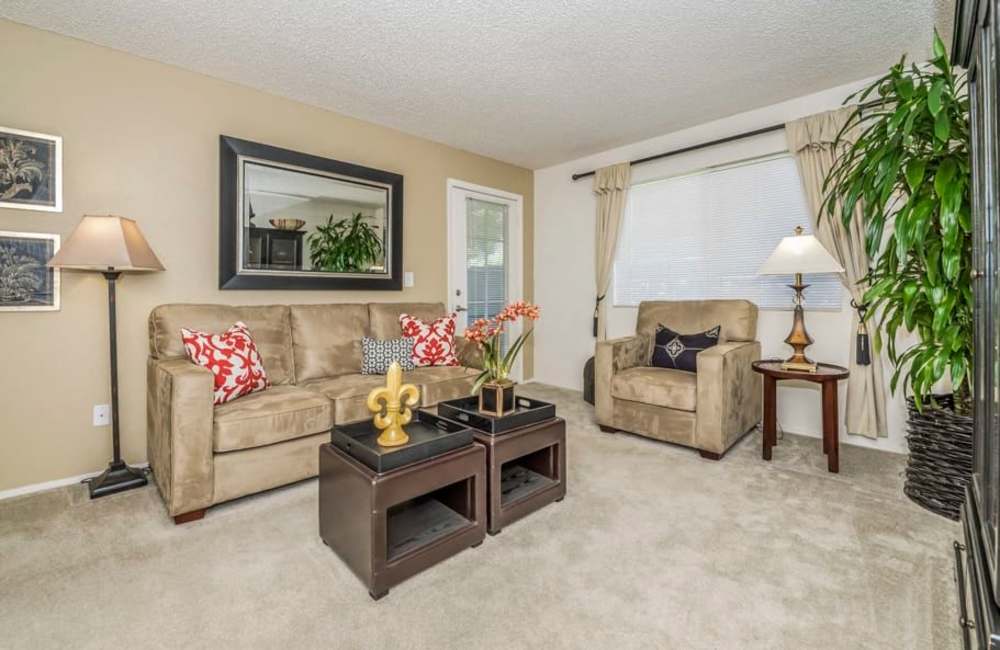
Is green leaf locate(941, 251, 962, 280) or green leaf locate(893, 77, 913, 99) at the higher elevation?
green leaf locate(893, 77, 913, 99)

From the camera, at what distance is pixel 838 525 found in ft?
6.81

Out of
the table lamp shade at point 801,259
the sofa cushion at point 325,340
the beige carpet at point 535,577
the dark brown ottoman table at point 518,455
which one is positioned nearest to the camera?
the beige carpet at point 535,577

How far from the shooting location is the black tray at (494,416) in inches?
80.9

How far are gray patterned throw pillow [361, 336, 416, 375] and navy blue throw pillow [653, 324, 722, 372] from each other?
1883 millimetres

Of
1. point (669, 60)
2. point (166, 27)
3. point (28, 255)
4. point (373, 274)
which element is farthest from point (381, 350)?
point (669, 60)

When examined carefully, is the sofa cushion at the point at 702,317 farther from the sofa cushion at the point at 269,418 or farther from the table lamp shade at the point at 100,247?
the table lamp shade at the point at 100,247

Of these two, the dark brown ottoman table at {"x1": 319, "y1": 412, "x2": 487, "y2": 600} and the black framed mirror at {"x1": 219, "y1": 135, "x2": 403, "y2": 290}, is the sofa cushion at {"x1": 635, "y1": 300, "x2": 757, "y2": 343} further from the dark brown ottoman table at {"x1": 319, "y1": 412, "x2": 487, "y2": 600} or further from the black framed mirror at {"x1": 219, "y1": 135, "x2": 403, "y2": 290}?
the dark brown ottoman table at {"x1": 319, "y1": 412, "x2": 487, "y2": 600}

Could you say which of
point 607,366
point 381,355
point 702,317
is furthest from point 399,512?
point 702,317

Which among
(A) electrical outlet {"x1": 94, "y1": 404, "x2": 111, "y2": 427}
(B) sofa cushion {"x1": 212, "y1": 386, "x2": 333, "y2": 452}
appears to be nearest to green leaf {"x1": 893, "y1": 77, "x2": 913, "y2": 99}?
(B) sofa cushion {"x1": 212, "y1": 386, "x2": 333, "y2": 452}

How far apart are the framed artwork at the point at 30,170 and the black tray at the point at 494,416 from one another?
2375mm

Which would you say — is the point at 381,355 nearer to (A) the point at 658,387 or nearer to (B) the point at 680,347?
(A) the point at 658,387

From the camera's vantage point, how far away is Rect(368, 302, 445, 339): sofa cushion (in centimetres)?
355

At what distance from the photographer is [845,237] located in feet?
10.2

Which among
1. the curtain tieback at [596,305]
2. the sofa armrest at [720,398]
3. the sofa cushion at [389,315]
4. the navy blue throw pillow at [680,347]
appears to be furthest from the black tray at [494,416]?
the curtain tieback at [596,305]
